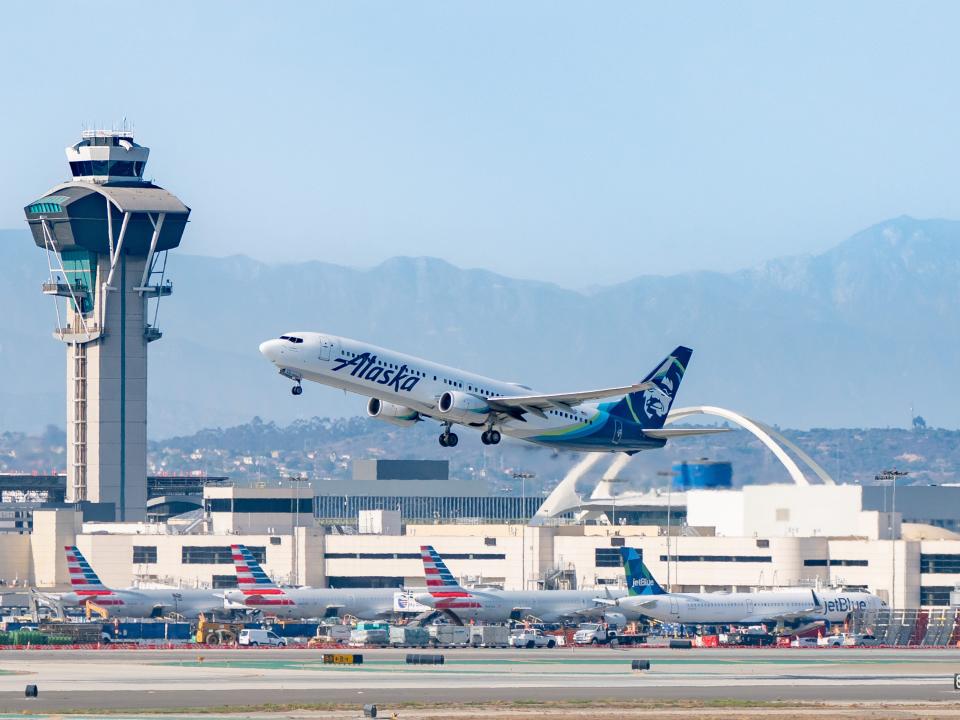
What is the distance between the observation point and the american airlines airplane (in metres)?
165

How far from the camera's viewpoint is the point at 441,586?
162375mm

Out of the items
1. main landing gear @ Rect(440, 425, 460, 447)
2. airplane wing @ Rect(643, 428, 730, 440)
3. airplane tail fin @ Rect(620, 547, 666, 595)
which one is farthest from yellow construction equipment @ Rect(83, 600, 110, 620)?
airplane wing @ Rect(643, 428, 730, 440)

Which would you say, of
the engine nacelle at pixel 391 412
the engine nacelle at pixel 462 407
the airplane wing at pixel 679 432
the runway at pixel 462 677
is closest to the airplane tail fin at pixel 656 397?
the airplane wing at pixel 679 432

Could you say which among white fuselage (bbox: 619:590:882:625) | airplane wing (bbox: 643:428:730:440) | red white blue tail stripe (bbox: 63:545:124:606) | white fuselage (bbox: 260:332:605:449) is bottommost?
white fuselage (bbox: 619:590:882:625)

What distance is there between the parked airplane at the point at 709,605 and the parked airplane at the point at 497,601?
353cm

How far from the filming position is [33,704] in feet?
308

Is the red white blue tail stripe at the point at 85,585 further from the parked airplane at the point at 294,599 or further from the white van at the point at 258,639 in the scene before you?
the white van at the point at 258,639

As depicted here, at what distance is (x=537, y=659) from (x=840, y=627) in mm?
49343

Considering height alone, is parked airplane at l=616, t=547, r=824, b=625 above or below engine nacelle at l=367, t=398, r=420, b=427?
below

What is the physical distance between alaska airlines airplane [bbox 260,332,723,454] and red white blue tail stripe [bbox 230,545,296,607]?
5342cm

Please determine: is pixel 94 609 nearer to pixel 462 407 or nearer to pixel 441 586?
pixel 441 586

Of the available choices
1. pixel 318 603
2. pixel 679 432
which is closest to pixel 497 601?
pixel 318 603

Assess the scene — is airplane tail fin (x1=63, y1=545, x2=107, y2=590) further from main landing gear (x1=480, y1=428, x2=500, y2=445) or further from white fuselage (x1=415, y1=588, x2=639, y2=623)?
main landing gear (x1=480, y1=428, x2=500, y2=445)

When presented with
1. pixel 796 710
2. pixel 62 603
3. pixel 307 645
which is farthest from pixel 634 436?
pixel 62 603
